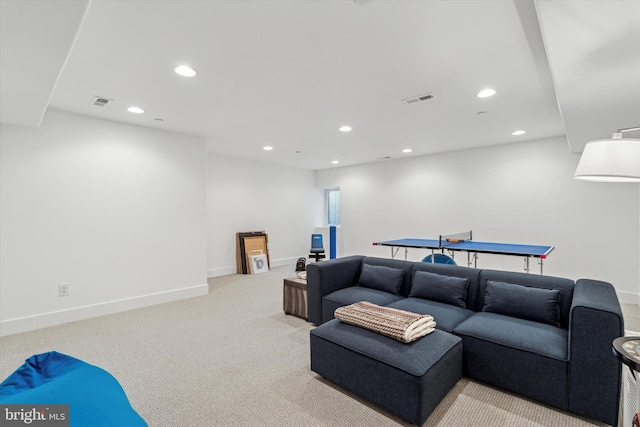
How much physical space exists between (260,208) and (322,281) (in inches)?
163

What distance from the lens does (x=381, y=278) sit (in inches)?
135

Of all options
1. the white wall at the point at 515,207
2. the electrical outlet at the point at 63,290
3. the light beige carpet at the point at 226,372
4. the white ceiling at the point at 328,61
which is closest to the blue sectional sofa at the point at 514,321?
the light beige carpet at the point at 226,372

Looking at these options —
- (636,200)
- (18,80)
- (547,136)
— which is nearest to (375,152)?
(547,136)

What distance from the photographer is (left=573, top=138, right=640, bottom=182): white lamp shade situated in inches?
56.9

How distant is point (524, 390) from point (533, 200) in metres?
4.02

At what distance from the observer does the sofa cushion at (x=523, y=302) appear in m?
2.40

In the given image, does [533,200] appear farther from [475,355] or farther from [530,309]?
[475,355]

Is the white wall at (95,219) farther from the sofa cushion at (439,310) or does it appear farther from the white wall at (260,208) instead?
the sofa cushion at (439,310)

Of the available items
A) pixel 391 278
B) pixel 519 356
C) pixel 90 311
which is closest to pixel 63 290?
pixel 90 311

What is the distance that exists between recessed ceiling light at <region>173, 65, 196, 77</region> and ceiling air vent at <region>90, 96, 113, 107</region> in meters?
1.21

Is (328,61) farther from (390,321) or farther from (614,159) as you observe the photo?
(390,321)

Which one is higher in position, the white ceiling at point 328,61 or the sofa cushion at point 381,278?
the white ceiling at point 328,61

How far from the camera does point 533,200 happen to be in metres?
5.14

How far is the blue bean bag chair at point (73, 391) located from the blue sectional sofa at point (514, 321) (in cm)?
142
